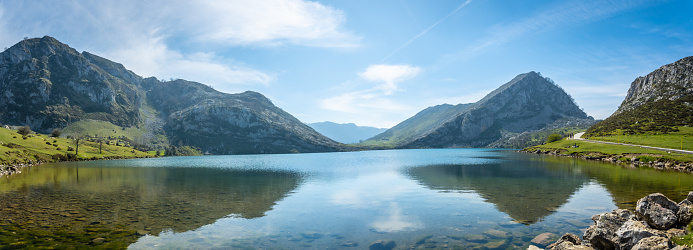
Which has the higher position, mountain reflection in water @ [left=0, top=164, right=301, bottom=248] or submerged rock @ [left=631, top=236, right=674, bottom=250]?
submerged rock @ [left=631, top=236, right=674, bottom=250]

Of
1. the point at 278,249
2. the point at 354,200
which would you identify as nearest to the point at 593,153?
the point at 354,200

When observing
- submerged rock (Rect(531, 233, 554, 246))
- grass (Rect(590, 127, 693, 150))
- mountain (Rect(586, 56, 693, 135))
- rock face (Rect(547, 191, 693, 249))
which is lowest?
submerged rock (Rect(531, 233, 554, 246))

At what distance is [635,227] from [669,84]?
236m

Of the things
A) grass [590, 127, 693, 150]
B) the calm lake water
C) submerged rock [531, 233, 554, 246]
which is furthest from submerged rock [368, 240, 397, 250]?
grass [590, 127, 693, 150]

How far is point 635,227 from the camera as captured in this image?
47.6ft

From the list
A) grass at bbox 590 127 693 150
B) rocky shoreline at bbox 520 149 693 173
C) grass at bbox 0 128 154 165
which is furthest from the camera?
grass at bbox 0 128 154 165

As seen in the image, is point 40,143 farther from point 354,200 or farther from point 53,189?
point 354,200

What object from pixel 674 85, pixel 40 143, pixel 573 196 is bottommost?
pixel 573 196

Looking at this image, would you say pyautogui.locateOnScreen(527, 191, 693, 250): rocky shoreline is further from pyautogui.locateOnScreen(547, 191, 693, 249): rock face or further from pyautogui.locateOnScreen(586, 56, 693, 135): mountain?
pyautogui.locateOnScreen(586, 56, 693, 135): mountain

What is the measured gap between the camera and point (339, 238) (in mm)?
21375

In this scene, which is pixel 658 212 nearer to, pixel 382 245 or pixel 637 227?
pixel 637 227

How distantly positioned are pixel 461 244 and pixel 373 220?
28.3ft

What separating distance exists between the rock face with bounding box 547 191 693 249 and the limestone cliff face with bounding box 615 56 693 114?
193m

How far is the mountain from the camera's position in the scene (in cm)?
12138
